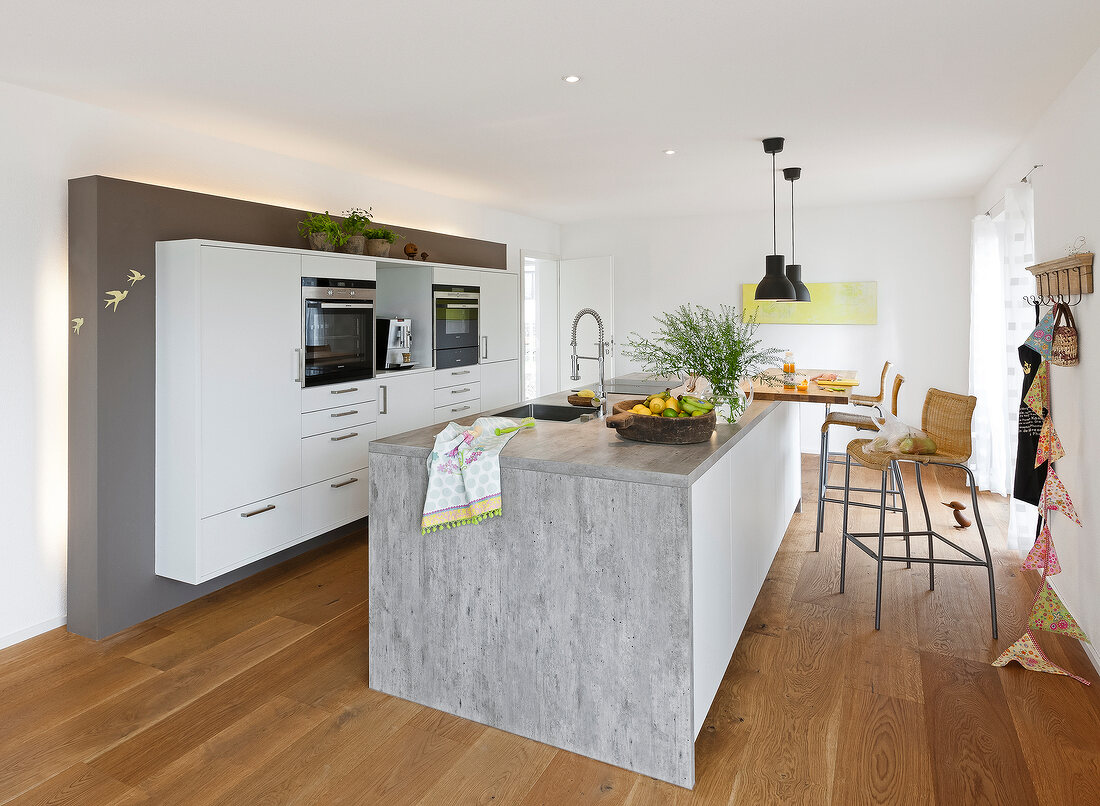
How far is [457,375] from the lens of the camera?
491 cm

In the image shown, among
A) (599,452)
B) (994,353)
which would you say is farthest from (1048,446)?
(994,353)

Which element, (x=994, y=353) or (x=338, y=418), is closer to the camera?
(x=338, y=418)

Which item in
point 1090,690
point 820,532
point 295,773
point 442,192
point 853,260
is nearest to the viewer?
point 295,773

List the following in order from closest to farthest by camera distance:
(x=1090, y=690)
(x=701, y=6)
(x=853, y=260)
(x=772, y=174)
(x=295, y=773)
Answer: (x=295, y=773), (x=701, y=6), (x=1090, y=690), (x=772, y=174), (x=853, y=260)

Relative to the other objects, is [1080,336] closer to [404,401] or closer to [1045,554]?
[1045,554]

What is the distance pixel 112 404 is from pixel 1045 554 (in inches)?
156

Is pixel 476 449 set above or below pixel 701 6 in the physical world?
below

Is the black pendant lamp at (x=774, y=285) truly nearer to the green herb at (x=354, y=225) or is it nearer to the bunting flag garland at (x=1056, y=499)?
the bunting flag garland at (x=1056, y=499)

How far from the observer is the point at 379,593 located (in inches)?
99.8

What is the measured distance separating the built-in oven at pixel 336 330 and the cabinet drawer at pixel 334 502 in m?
0.57

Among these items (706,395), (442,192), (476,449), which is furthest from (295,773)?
(442,192)

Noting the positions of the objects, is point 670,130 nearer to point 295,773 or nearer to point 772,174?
point 772,174

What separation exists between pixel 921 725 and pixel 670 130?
3.00 metres

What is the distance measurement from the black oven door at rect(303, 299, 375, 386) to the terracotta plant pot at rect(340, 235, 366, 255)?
0.38m
